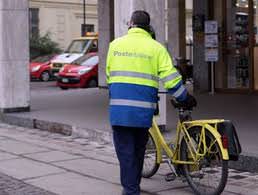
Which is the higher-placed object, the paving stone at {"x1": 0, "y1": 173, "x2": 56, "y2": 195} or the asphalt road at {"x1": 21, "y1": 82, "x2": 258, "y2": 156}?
the asphalt road at {"x1": 21, "y1": 82, "x2": 258, "y2": 156}

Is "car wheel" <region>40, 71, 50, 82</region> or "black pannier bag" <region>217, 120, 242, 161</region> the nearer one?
"black pannier bag" <region>217, 120, 242, 161</region>

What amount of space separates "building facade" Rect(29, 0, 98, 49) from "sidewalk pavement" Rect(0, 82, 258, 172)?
26.5 metres

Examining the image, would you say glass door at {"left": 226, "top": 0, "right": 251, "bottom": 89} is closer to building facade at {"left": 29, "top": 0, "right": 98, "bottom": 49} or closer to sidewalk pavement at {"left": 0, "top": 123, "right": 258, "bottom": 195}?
sidewalk pavement at {"left": 0, "top": 123, "right": 258, "bottom": 195}

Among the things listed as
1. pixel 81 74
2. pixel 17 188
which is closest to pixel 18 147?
pixel 17 188

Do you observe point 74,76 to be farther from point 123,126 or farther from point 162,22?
point 123,126

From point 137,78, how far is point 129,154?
77 centimetres

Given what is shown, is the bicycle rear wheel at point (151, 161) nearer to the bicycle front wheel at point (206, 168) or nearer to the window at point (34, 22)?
the bicycle front wheel at point (206, 168)

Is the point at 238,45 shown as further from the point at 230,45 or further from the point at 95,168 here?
the point at 95,168

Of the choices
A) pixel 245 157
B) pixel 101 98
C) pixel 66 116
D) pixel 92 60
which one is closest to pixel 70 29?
pixel 92 60

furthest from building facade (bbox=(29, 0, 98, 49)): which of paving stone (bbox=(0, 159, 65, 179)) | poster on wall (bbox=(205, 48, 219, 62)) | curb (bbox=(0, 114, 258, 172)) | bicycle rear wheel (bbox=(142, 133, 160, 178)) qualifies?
bicycle rear wheel (bbox=(142, 133, 160, 178))

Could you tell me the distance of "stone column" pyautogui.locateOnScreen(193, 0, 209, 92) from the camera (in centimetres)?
1675

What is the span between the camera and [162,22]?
10.2 m

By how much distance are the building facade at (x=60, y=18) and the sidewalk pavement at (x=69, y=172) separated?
32189 millimetres

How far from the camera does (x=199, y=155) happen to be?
21.9ft
